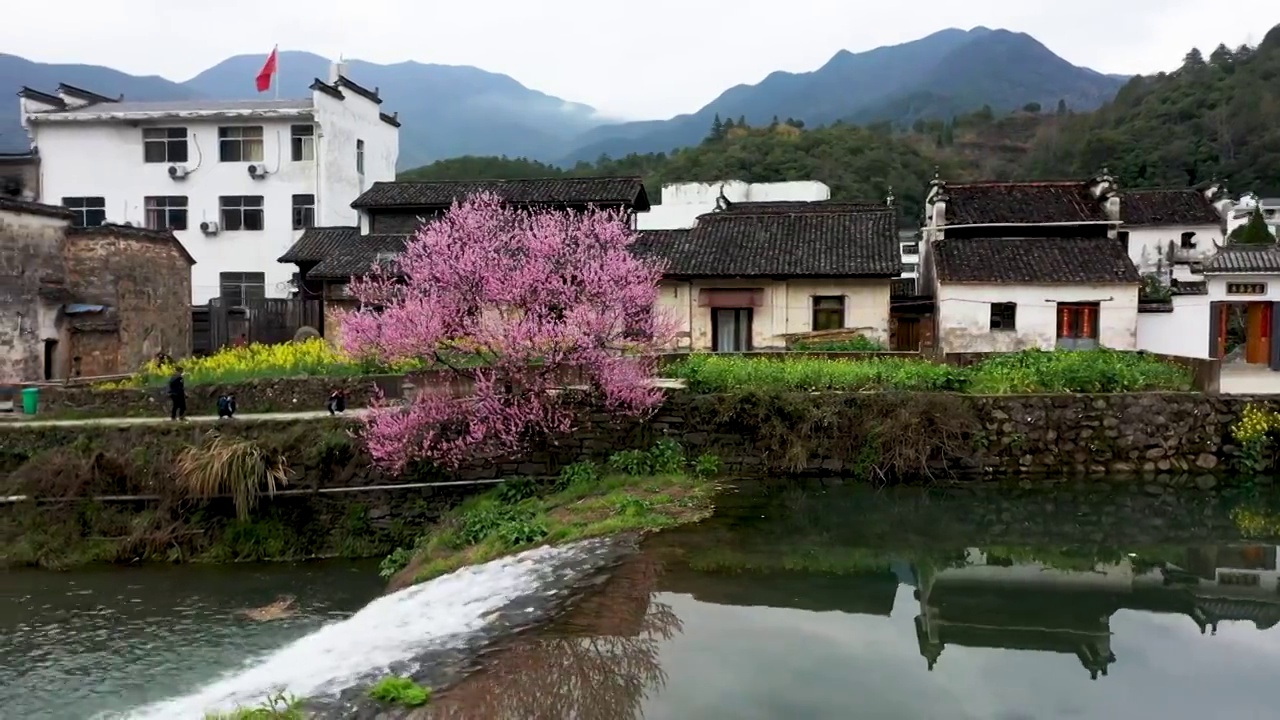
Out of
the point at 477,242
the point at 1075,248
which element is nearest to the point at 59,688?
the point at 477,242

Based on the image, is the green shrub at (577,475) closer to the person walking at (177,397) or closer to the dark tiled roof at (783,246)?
the person walking at (177,397)

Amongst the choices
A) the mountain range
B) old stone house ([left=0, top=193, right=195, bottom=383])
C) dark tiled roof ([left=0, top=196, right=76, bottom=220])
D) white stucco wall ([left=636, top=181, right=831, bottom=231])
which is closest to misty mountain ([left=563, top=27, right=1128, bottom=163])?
the mountain range

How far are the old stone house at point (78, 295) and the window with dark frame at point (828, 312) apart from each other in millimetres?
19279

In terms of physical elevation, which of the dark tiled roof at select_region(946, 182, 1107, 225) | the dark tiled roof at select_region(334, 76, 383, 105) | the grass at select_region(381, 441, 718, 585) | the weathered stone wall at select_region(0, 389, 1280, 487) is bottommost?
the grass at select_region(381, 441, 718, 585)

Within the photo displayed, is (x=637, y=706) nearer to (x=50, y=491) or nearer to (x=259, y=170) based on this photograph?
(x=50, y=491)

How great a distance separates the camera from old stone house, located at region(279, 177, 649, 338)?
2747cm

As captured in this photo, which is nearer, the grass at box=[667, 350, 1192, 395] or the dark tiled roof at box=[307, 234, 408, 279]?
the grass at box=[667, 350, 1192, 395]

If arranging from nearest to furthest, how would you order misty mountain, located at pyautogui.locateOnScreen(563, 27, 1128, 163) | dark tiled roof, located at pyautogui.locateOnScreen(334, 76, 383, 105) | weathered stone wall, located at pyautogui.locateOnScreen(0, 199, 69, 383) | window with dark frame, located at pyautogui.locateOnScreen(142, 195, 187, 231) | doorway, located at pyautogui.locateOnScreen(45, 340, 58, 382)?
weathered stone wall, located at pyautogui.locateOnScreen(0, 199, 69, 383) → doorway, located at pyautogui.locateOnScreen(45, 340, 58, 382) → window with dark frame, located at pyautogui.locateOnScreen(142, 195, 187, 231) → dark tiled roof, located at pyautogui.locateOnScreen(334, 76, 383, 105) → misty mountain, located at pyautogui.locateOnScreen(563, 27, 1128, 163)

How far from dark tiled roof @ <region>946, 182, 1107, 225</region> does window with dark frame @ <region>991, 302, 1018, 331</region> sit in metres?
3.42

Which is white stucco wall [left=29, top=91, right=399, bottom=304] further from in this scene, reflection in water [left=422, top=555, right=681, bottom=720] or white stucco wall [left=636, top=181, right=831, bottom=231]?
reflection in water [left=422, top=555, right=681, bottom=720]

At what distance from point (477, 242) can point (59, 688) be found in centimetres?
896

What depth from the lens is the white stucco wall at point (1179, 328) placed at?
23.8 meters

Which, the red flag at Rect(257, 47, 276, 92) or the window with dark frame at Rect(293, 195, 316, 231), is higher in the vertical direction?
the red flag at Rect(257, 47, 276, 92)

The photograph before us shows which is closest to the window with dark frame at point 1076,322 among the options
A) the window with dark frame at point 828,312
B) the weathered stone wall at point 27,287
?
the window with dark frame at point 828,312
